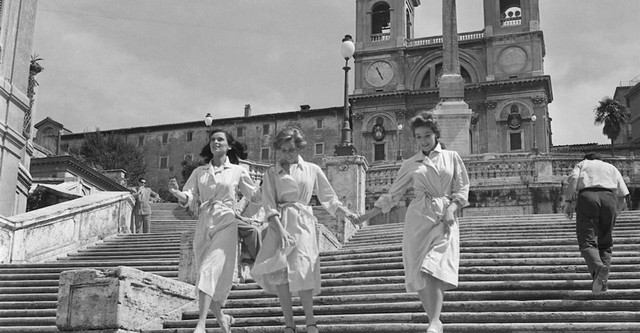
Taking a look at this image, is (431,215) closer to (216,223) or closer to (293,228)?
(293,228)

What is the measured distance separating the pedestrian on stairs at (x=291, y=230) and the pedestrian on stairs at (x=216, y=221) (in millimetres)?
366

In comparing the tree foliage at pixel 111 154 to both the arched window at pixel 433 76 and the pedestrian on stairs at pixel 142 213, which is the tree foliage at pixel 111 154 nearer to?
the arched window at pixel 433 76

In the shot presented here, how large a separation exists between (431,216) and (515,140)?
55.2 meters

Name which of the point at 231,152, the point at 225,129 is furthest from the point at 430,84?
the point at 231,152

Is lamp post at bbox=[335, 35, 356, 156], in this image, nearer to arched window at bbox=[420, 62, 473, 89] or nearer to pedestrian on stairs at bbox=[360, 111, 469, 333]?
pedestrian on stairs at bbox=[360, 111, 469, 333]

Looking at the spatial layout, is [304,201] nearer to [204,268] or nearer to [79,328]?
[204,268]

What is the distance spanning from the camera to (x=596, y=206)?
8961mm

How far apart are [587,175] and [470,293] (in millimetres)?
2175

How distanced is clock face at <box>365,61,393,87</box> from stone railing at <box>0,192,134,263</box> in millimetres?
46104

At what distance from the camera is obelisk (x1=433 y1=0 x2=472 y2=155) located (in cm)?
2728

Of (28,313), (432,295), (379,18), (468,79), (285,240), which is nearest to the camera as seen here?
(432,295)

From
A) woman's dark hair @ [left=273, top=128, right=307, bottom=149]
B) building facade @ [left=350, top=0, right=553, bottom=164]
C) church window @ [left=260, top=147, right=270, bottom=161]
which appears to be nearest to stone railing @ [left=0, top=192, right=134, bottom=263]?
woman's dark hair @ [left=273, top=128, right=307, bottom=149]

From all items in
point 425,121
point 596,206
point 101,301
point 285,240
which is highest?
point 425,121

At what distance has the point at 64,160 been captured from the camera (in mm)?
46844
